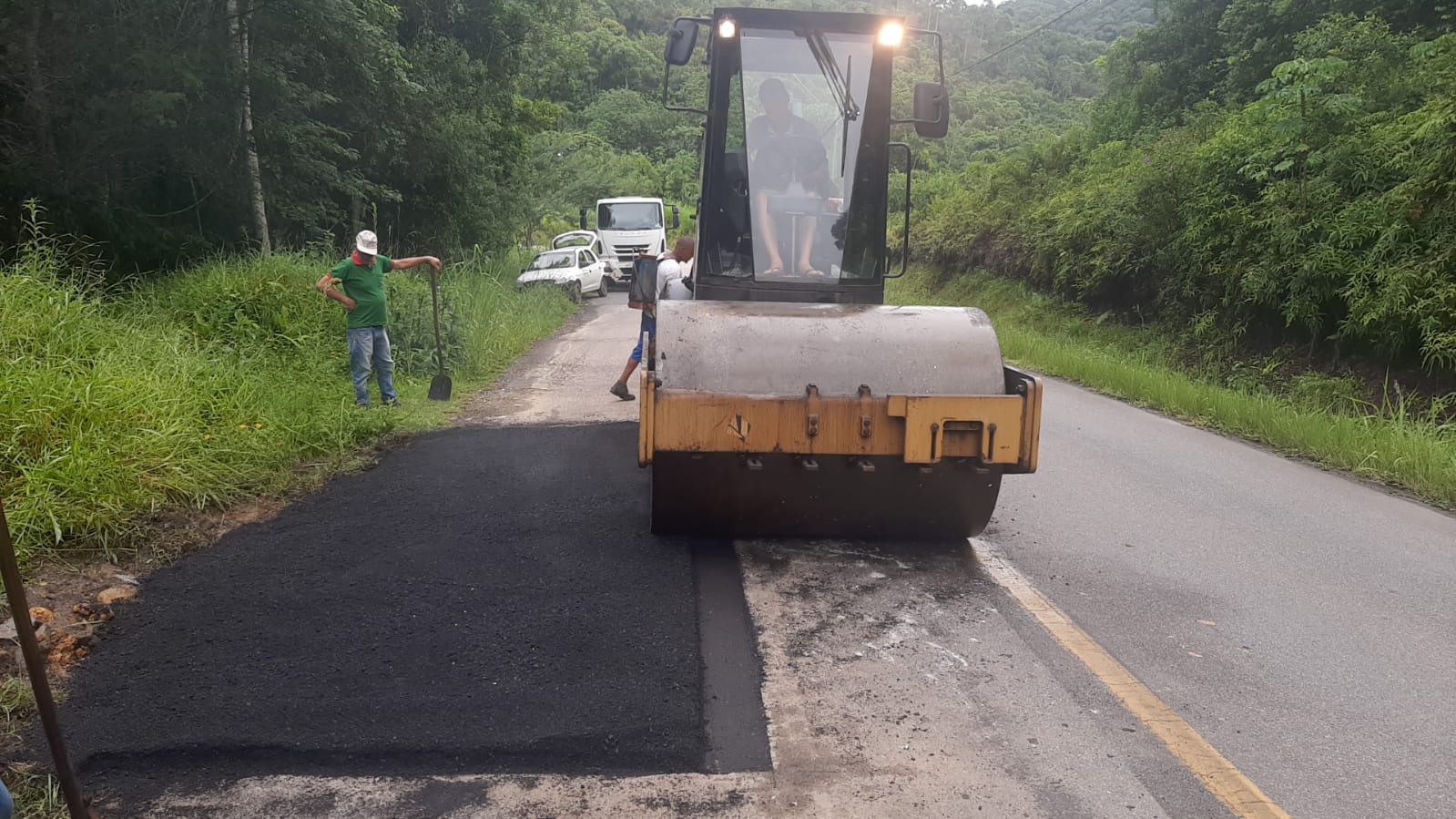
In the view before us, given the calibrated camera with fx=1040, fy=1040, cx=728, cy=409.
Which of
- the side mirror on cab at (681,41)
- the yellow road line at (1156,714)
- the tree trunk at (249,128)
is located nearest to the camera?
the yellow road line at (1156,714)

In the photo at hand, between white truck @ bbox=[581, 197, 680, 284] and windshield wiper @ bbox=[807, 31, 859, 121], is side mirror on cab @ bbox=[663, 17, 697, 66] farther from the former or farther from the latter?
white truck @ bbox=[581, 197, 680, 284]

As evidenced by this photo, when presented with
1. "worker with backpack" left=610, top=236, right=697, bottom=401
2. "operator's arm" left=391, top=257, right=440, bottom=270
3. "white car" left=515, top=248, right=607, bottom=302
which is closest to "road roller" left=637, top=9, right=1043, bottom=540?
"worker with backpack" left=610, top=236, right=697, bottom=401

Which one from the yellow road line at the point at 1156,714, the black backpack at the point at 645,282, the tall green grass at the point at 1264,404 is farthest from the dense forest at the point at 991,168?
the yellow road line at the point at 1156,714

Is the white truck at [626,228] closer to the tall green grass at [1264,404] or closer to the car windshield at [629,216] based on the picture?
the car windshield at [629,216]

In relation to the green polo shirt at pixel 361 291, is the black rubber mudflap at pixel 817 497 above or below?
below

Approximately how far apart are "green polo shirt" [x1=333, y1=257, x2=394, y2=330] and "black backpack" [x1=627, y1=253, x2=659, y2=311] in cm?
225

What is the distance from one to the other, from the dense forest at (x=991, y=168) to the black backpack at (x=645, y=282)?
5.06 m

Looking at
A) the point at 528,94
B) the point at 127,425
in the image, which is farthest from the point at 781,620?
the point at 528,94

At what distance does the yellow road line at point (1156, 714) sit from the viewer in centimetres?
318

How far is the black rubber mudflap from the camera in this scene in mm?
5230

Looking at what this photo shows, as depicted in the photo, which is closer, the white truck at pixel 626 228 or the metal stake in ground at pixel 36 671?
the metal stake in ground at pixel 36 671

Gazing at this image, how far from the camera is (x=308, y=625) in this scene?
4.37 meters

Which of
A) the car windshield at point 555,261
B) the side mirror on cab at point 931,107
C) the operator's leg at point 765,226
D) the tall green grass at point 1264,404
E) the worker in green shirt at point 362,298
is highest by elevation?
the side mirror on cab at point 931,107

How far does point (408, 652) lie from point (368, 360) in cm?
560
